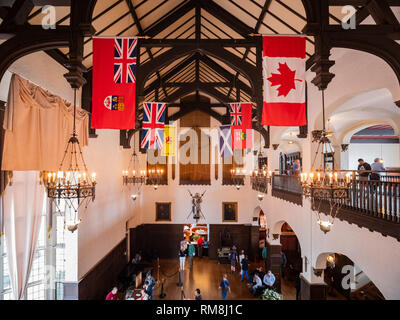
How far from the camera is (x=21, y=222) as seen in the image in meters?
5.56

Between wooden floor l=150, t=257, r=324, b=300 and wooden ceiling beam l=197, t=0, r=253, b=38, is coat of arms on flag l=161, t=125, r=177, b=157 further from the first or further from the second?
wooden floor l=150, t=257, r=324, b=300

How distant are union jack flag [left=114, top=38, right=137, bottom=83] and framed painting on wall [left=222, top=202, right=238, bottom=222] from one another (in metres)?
13.6

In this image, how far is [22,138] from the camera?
5.34 metres

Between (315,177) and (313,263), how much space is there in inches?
196

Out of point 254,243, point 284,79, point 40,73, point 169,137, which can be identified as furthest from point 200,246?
point 284,79

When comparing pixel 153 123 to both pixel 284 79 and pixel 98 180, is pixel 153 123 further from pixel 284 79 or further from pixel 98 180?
pixel 284 79

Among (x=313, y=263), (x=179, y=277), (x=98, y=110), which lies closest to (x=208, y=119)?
(x=179, y=277)

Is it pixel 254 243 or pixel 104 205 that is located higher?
pixel 104 205

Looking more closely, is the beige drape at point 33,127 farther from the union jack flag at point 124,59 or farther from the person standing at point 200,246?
the person standing at point 200,246

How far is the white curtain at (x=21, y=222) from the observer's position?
5.21m

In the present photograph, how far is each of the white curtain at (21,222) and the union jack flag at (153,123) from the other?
397 centimetres

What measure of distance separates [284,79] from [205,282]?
11.4 metres

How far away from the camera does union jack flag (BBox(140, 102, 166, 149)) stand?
8.98 metres

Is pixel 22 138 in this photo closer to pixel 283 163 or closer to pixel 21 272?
pixel 21 272
